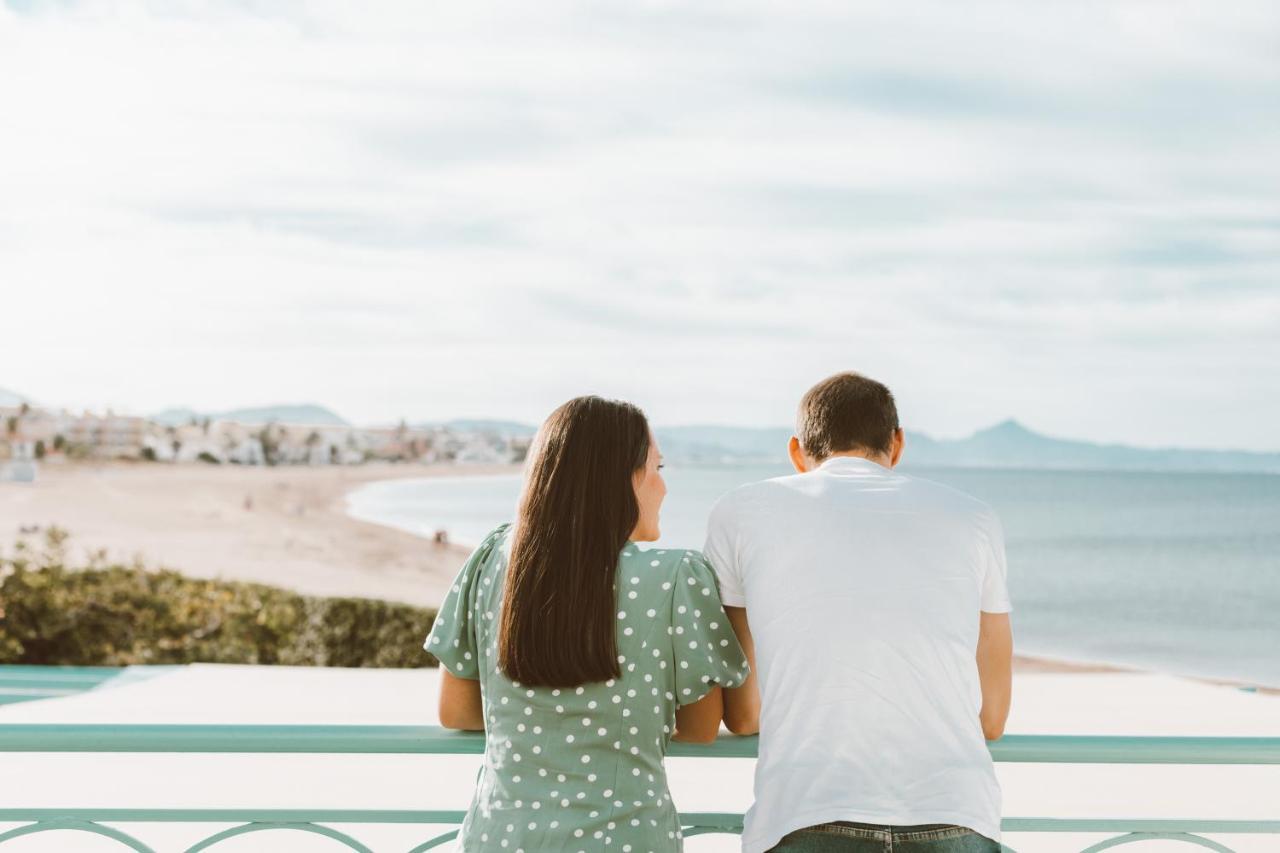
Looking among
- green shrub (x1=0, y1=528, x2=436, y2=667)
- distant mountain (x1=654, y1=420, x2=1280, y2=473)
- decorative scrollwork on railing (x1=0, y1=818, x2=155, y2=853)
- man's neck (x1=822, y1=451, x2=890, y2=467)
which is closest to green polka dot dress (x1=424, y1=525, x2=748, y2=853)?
man's neck (x1=822, y1=451, x2=890, y2=467)

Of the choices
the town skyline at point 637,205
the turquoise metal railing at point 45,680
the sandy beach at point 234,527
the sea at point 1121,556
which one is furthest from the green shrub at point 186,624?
the sandy beach at point 234,527

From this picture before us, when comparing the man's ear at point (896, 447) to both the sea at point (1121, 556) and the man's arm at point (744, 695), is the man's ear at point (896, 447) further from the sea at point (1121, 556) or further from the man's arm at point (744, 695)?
the sea at point (1121, 556)

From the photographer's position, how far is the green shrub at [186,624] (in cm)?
1524

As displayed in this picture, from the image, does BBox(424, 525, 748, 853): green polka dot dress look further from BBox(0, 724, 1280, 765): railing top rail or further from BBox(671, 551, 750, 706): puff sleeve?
BBox(0, 724, 1280, 765): railing top rail

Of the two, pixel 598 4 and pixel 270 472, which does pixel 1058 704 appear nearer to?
pixel 598 4

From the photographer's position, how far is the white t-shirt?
187 centimetres

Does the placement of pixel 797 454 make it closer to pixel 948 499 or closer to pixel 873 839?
pixel 948 499

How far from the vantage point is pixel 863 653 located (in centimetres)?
188

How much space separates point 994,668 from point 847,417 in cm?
47

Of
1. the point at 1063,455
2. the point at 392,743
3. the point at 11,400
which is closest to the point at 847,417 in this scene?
the point at 392,743

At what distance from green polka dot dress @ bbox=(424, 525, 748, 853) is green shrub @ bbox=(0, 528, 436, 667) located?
14059mm

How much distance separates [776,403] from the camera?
8650 centimetres

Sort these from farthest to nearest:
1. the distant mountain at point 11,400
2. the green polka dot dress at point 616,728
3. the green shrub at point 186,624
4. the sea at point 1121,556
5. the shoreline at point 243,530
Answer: the sea at point 1121,556 → the shoreline at point 243,530 → the distant mountain at point 11,400 → the green shrub at point 186,624 → the green polka dot dress at point 616,728

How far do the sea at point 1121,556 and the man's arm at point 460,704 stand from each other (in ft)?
64.6
